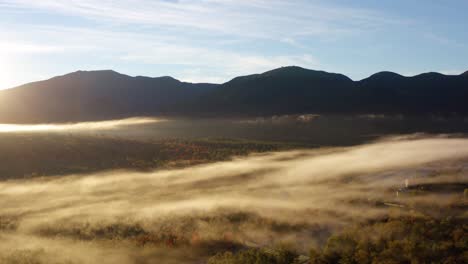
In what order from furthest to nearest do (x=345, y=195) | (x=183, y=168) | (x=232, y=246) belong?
(x=183, y=168), (x=345, y=195), (x=232, y=246)

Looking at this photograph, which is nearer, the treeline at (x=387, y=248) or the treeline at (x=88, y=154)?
the treeline at (x=387, y=248)

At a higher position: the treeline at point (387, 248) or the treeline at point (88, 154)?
the treeline at point (88, 154)

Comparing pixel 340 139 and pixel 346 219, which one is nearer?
pixel 346 219

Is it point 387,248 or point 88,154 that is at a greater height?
point 88,154

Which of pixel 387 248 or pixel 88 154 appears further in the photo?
pixel 88 154

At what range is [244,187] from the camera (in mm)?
78750

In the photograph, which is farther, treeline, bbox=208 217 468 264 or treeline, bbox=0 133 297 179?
treeline, bbox=0 133 297 179

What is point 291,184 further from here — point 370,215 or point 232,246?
point 232,246

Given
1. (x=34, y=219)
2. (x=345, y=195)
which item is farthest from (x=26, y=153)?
(x=345, y=195)

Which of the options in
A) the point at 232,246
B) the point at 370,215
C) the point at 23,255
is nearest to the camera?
the point at 23,255

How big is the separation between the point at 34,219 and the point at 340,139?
133 m

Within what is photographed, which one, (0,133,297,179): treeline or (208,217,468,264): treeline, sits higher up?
(0,133,297,179): treeline

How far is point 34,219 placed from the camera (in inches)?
2299

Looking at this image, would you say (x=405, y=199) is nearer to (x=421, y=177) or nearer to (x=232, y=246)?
(x=421, y=177)
